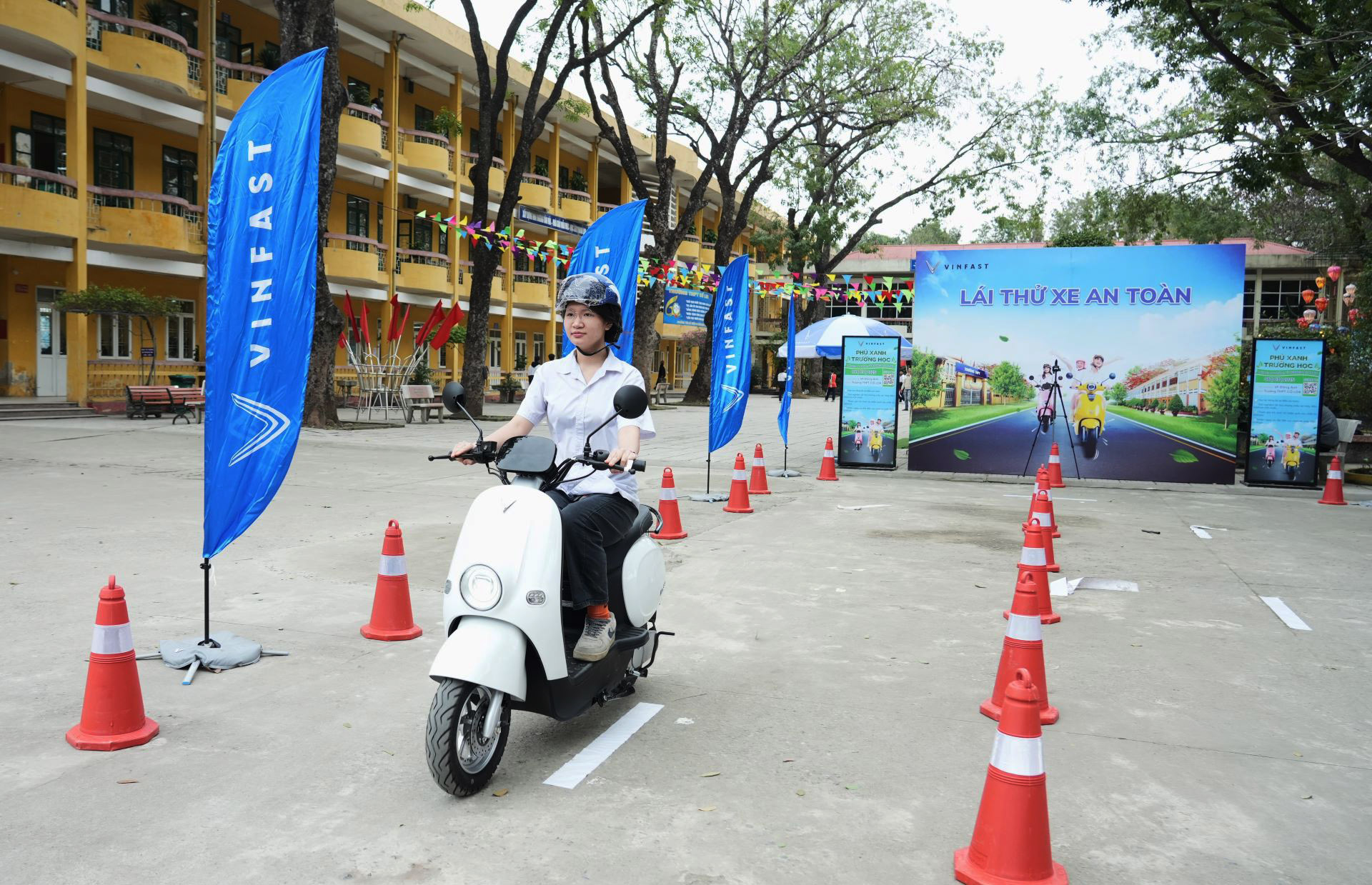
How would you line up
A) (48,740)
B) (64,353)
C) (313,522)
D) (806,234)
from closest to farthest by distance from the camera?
(48,740) < (313,522) < (64,353) < (806,234)

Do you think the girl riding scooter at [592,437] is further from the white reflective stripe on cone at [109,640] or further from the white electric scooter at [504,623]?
the white reflective stripe on cone at [109,640]

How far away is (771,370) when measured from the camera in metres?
59.9

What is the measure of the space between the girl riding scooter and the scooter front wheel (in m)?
0.43

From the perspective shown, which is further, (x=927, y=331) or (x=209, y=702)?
(x=927, y=331)

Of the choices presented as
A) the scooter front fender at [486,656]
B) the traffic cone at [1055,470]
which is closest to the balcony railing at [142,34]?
the traffic cone at [1055,470]

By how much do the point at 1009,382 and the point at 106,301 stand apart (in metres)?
17.6

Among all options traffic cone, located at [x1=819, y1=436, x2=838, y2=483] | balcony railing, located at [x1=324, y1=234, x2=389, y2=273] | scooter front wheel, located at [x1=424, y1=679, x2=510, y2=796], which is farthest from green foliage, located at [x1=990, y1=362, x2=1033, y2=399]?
balcony railing, located at [x1=324, y1=234, x2=389, y2=273]

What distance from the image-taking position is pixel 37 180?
22.1 meters

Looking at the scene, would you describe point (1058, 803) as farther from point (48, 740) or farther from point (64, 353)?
point (64, 353)

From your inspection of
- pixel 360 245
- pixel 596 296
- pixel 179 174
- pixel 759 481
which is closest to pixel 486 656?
pixel 596 296

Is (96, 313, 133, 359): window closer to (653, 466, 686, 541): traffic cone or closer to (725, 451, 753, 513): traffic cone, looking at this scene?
(725, 451, 753, 513): traffic cone

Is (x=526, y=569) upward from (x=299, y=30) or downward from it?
downward

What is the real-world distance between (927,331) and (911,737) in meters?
12.0

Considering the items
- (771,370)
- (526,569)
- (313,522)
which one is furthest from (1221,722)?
(771,370)
